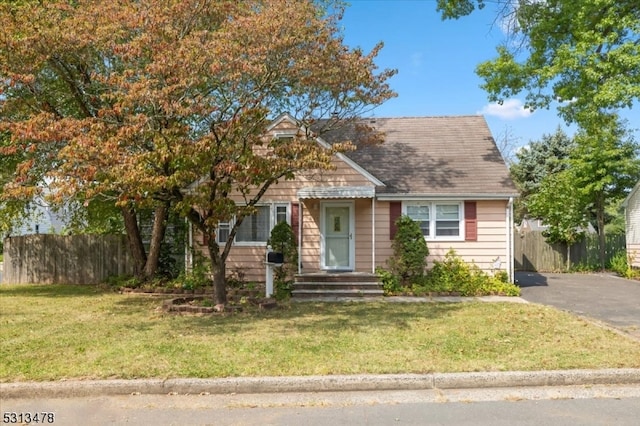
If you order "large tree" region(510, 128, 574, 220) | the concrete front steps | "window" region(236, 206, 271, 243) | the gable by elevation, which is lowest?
the concrete front steps

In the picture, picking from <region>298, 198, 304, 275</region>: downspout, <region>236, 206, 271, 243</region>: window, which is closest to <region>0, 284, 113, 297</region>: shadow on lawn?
<region>236, 206, 271, 243</region>: window

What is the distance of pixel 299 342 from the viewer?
23.0ft

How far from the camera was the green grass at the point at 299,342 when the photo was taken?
574 cm

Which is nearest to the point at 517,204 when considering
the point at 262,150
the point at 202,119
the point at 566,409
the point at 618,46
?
the point at 618,46

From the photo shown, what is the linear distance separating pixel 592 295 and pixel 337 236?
702 centimetres

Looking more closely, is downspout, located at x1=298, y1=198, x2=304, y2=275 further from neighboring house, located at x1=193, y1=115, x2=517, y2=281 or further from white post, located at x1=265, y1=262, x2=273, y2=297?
white post, located at x1=265, y1=262, x2=273, y2=297

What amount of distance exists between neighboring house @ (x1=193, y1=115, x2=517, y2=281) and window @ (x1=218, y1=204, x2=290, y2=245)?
3cm

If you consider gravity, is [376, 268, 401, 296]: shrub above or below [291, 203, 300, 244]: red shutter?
below

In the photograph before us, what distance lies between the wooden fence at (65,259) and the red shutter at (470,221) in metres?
10.9

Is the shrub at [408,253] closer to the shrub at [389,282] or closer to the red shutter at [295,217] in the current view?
the shrub at [389,282]

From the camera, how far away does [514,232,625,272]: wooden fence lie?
21.0 m

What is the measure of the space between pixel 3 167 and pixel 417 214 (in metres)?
11.9

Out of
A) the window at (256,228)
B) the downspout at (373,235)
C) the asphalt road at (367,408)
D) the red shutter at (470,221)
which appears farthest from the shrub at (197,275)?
the asphalt road at (367,408)

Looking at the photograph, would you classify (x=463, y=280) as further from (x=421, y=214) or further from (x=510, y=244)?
(x=421, y=214)
